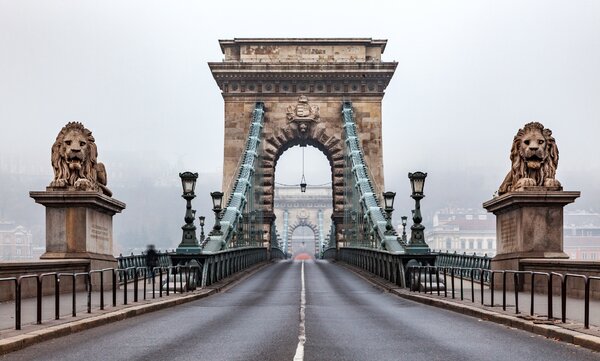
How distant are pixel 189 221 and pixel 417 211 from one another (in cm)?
702

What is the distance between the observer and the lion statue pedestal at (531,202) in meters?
24.5

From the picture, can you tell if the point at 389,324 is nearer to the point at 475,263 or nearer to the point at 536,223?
the point at 536,223

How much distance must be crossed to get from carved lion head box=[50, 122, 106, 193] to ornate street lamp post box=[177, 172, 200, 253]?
3.88 m

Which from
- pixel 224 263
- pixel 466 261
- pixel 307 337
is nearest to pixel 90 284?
pixel 307 337

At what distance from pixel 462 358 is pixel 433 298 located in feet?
38.2

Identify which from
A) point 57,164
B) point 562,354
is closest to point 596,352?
point 562,354

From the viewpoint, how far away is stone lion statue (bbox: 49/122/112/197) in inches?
1014

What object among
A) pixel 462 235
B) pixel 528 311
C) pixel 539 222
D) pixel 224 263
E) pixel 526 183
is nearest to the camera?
pixel 528 311

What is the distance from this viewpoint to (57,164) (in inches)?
1026

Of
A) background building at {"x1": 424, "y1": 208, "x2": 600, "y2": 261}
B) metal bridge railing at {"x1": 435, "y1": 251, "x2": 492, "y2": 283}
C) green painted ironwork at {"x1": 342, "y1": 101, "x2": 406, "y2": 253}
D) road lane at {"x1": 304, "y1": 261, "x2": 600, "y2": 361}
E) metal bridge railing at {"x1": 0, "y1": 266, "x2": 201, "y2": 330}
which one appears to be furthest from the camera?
background building at {"x1": 424, "y1": 208, "x2": 600, "y2": 261}

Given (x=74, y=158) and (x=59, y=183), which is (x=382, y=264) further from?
(x=59, y=183)

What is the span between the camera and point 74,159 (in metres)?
26.1

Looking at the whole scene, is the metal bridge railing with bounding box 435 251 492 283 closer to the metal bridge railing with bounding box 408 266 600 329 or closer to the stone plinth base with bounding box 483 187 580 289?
the metal bridge railing with bounding box 408 266 600 329

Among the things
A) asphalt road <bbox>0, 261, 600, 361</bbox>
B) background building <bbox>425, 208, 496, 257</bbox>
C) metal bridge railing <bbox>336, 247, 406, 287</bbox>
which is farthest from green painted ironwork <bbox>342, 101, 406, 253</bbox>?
background building <bbox>425, 208, 496, 257</bbox>
